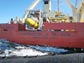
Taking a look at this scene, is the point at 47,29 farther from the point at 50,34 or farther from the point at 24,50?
the point at 24,50

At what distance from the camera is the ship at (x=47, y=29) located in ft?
83.3

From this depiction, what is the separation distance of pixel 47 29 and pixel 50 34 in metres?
0.64

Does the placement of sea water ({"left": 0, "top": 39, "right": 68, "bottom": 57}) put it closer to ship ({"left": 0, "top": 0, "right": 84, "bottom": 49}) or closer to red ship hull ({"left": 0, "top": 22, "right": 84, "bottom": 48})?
red ship hull ({"left": 0, "top": 22, "right": 84, "bottom": 48})

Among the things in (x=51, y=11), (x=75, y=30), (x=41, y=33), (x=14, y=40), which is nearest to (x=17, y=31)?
(x=14, y=40)

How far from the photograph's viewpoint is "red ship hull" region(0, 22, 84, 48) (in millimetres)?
25219

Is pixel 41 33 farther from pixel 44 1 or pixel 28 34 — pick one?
pixel 44 1

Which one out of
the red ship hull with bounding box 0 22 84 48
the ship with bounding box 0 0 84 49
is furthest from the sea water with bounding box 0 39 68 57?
the ship with bounding box 0 0 84 49

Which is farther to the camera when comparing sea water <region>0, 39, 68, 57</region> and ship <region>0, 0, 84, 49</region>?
ship <region>0, 0, 84, 49</region>

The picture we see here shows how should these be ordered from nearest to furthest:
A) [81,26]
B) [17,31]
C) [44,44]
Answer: [81,26]
[44,44]
[17,31]

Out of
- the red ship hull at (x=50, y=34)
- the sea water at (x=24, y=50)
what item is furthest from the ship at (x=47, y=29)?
the sea water at (x=24, y=50)

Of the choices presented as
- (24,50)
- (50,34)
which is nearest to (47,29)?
(50,34)

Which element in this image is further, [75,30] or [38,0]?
[38,0]

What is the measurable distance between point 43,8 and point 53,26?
688 cm

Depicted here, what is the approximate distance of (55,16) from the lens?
31359mm
